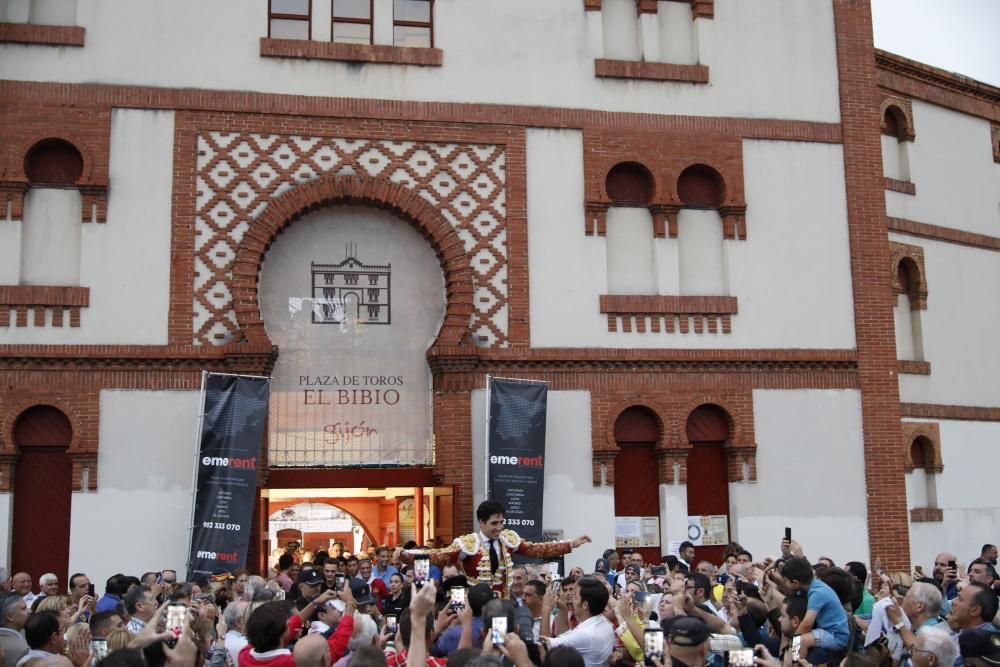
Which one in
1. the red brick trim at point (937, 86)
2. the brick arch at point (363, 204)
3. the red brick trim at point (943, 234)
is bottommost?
the brick arch at point (363, 204)

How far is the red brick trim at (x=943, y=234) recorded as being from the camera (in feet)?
85.5

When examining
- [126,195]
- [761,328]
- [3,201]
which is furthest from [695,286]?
[3,201]

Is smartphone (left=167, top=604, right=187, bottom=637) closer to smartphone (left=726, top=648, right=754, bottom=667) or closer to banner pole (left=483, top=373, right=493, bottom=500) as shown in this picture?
smartphone (left=726, top=648, right=754, bottom=667)

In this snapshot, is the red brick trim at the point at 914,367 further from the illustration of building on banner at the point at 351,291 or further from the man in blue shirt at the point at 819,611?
the man in blue shirt at the point at 819,611

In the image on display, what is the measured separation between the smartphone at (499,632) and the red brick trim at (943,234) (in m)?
20.6

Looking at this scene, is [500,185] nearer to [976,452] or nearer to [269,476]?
[269,476]

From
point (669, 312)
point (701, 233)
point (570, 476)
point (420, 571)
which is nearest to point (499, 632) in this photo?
point (420, 571)

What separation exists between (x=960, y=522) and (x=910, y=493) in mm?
1343

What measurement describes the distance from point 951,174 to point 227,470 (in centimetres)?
1721

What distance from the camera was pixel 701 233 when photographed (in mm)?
23656

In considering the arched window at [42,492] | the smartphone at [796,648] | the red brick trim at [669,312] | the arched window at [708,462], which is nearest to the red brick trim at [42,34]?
the arched window at [42,492]

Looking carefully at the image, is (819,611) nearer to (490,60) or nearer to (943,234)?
(490,60)

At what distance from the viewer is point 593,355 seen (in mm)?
22469

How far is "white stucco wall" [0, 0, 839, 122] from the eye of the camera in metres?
21.6
